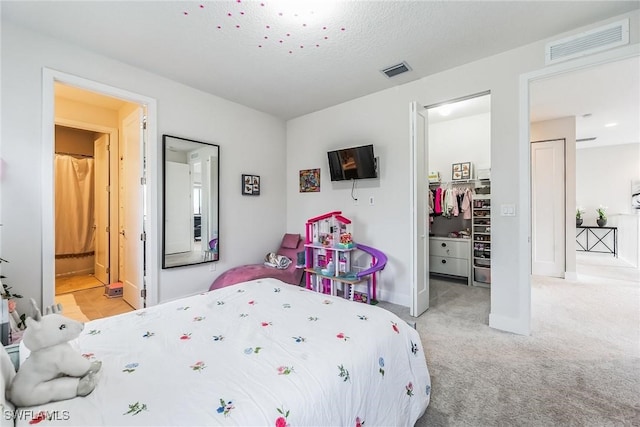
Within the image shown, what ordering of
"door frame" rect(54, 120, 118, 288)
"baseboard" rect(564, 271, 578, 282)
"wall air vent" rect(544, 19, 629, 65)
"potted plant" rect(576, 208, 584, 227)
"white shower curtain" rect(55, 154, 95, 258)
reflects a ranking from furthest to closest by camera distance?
"potted plant" rect(576, 208, 584, 227), "white shower curtain" rect(55, 154, 95, 258), "baseboard" rect(564, 271, 578, 282), "door frame" rect(54, 120, 118, 288), "wall air vent" rect(544, 19, 629, 65)

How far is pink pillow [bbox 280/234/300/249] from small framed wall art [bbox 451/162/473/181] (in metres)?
2.91

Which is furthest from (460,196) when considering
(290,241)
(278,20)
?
(278,20)

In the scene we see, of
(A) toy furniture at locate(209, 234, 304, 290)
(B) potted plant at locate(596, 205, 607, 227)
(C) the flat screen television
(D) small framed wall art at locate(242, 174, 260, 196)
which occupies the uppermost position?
(C) the flat screen television

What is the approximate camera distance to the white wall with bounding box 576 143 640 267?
623cm

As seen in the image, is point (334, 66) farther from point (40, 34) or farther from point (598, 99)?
point (598, 99)

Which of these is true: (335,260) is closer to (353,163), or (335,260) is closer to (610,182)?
(353,163)

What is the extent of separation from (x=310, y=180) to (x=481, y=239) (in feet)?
9.06

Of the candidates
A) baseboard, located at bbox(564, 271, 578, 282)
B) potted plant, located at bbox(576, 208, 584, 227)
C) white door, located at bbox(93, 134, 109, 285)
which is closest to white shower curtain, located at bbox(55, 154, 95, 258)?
white door, located at bbox(93, 134, 109, 285)

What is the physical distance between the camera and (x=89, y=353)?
1117 millimetres

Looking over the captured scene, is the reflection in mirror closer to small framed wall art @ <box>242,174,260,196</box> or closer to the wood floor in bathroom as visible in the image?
small framed wall art @ <box>242,174,260,196</box>

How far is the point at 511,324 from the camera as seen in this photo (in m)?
2.58

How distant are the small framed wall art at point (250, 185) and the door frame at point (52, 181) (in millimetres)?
1139

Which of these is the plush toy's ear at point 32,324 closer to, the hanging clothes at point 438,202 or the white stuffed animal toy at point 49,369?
the white stuffed animal toy at point 49,369

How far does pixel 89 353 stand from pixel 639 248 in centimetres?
786
